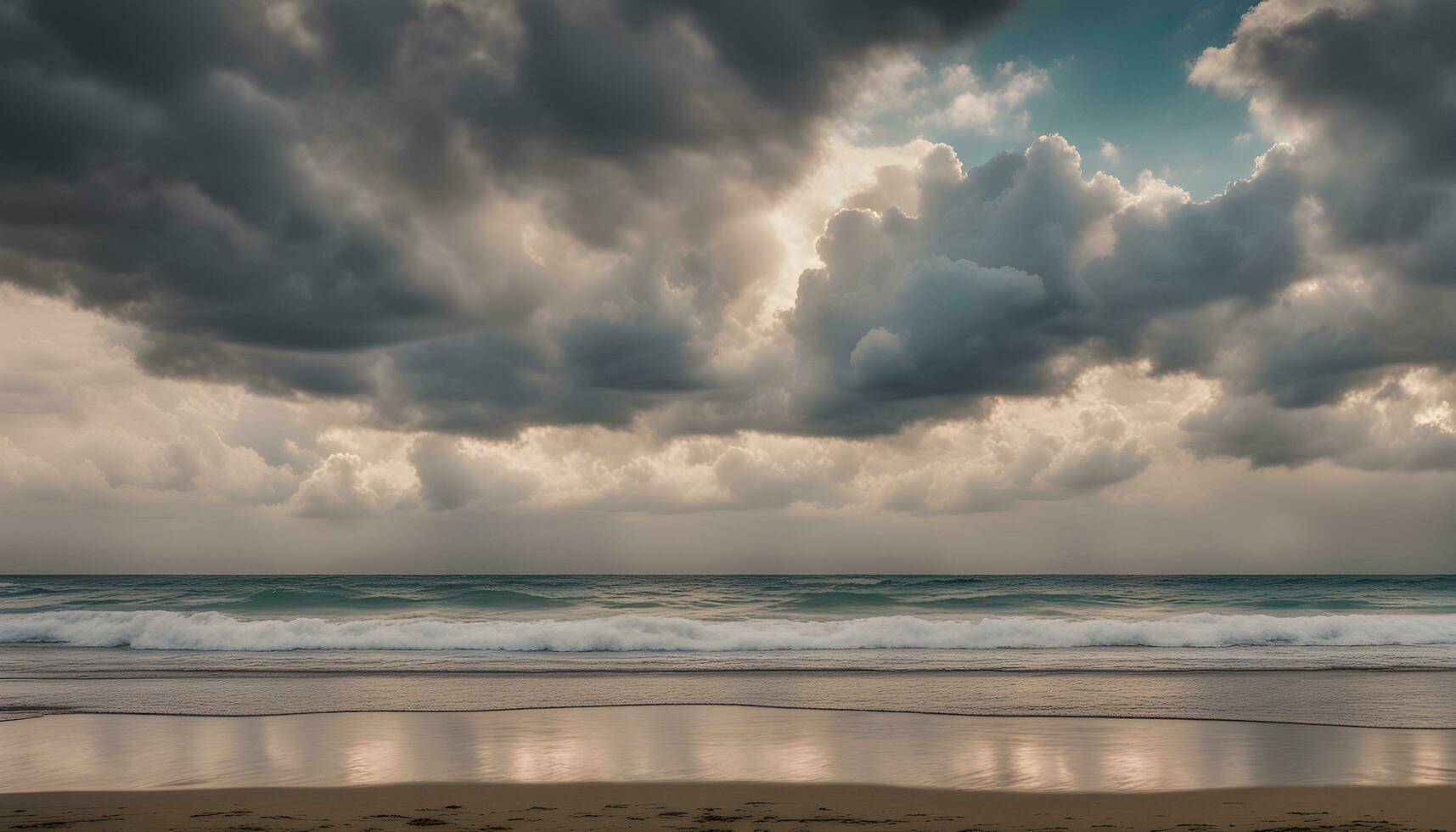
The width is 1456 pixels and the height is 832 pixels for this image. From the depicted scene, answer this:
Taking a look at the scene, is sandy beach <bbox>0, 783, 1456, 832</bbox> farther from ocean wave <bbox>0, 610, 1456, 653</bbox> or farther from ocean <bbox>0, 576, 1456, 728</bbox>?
ocean wave <bbox>0, 610, 1456, 653</bbox>

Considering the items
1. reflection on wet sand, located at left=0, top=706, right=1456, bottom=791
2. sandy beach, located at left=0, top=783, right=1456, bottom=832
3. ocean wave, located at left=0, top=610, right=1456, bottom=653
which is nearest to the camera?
sandy beach, located at left=0, top=783, right=1456, bottom=832

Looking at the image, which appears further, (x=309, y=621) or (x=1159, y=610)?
(x=1159, y=610)

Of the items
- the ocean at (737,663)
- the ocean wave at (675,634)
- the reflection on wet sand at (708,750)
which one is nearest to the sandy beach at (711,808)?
the reflection on wet sand at (708,750)

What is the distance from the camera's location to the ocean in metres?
13.1

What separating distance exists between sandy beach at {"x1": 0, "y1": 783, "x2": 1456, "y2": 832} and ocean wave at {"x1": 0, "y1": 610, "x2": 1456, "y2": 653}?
618 inches

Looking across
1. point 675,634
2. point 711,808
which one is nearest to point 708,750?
point 711,808

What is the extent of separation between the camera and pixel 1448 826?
21.9ft

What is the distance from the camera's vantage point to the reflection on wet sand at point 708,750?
8258 mm

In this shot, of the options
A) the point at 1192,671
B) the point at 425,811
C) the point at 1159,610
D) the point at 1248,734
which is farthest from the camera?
the point at 1159,610

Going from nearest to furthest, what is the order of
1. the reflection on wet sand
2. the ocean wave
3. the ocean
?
1. the reflection on wet sand
2. the ocean
3. the ocean wave

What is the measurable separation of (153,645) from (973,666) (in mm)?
22473

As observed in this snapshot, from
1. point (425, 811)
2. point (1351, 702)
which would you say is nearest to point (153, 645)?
point (425, 811)

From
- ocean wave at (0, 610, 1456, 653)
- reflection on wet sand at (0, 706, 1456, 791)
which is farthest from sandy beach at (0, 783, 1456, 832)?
ocean wave at (0, 610, 1456, 653)

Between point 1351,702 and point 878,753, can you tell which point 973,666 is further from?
point 878,753
